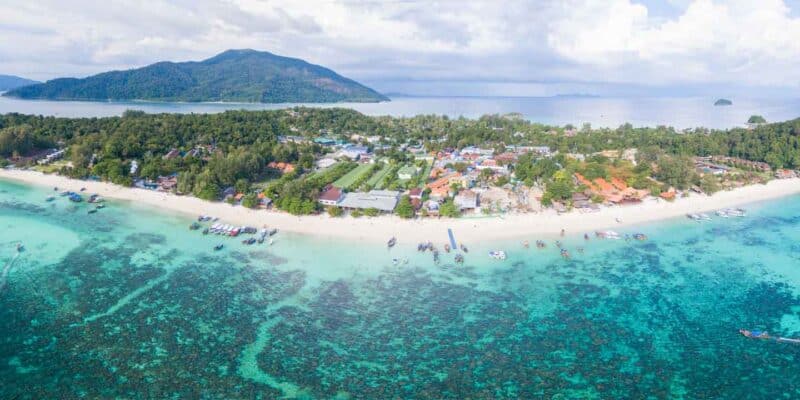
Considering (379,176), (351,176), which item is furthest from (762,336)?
(351,176)

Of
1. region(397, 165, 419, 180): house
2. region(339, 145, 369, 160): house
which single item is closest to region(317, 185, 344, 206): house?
region(397, 165, 419, 180): house

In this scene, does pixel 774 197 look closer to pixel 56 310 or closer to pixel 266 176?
pixel 266 176

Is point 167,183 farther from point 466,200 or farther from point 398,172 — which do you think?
point 466,200

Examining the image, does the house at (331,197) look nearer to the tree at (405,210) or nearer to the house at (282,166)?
the tree at (405,210)

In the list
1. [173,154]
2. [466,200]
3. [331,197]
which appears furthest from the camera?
[173,154]

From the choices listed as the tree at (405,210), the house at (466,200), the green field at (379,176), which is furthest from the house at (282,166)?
the house at (466,200)

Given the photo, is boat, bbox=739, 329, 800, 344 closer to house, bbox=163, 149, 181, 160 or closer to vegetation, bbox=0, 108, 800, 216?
vegetation, bbox=0, 108, 800, 216

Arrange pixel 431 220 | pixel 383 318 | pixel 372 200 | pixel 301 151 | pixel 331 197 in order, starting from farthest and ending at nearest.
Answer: pixel 301 151 < pixel 331 197 < pixel 372 200 < pixel 431 220 < pixel 383 318
